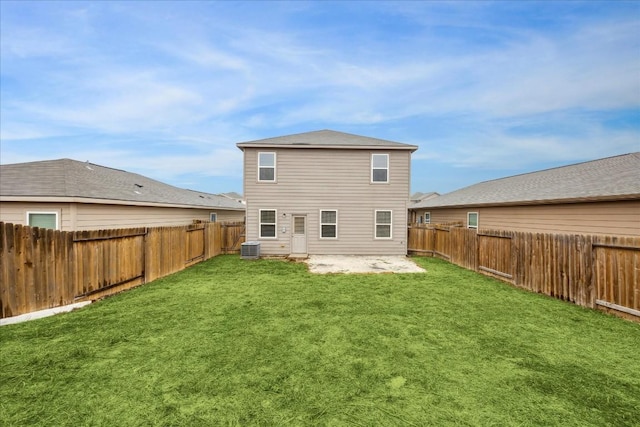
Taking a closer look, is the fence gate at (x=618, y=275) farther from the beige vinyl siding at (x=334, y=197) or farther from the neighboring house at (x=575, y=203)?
the beige vinyl siding at (x=334, y=197)

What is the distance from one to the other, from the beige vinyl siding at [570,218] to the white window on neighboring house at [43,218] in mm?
19912

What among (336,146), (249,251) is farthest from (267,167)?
(249,251)

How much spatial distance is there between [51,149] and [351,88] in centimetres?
10387

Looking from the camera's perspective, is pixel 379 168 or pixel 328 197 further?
pixel 379 168

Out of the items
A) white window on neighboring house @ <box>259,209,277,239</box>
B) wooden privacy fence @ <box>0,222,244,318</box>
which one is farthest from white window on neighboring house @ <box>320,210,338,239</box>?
wooden privacy fence @ <box>0,222,244,318</box>

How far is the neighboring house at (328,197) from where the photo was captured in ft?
46.9

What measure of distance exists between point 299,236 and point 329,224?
1763 mm

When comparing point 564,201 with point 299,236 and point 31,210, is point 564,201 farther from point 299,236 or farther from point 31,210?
point 31,210

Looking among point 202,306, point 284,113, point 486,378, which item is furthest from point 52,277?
point 284,113

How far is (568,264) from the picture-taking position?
270 inches

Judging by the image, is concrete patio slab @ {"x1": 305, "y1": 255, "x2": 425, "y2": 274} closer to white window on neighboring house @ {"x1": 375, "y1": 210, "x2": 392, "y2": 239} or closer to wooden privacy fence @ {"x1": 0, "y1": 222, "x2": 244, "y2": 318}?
white window on neighboring house @ {"x1": 375, "y1": 210, "x2": 392, "y2": 239}

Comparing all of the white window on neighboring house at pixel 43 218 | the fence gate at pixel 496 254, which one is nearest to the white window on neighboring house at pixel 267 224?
the white window on neighboring house at pixel 43 218

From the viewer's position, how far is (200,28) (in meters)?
16.0

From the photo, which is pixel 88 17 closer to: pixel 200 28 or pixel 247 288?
pixel 200 28
